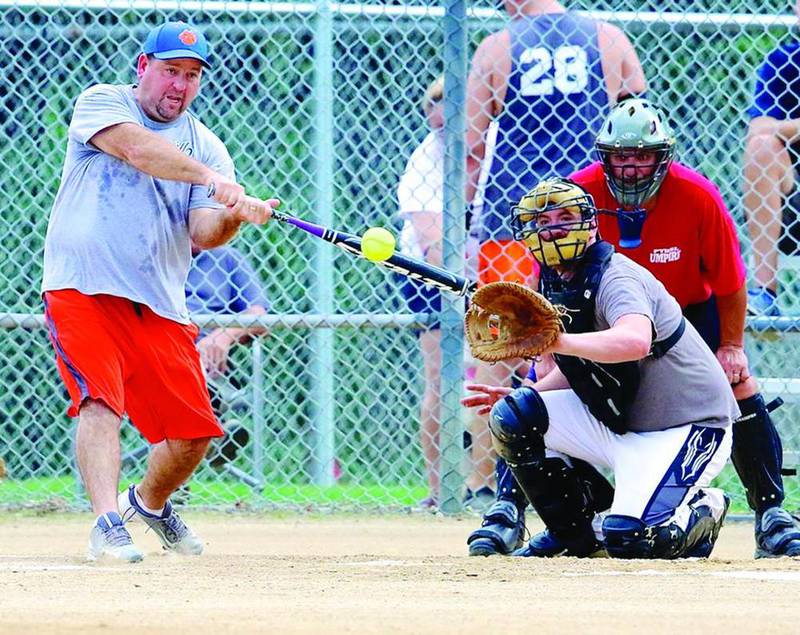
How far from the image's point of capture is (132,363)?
16.7 feet

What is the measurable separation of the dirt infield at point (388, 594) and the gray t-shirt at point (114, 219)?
3.06 ft

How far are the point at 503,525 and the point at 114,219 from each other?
1.74 m

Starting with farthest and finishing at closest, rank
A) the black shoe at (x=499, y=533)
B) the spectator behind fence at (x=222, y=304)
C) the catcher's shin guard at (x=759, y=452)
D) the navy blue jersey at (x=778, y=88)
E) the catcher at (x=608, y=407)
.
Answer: the spectator behind fence at (x=222, y=304) < the navy blue jersey at (x=778, y=88) < the catcher's shin guard at (x=759, y=452) < the black shoe at (x=499, y=533) < the catcher at (x=608, y=407)

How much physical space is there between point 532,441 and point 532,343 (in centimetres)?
84

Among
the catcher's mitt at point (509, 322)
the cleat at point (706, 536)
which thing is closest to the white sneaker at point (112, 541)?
the catcher's mitt at point (509, 322)

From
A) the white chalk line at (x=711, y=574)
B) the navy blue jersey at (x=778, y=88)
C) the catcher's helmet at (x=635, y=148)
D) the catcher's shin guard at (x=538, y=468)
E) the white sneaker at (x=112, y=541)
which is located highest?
the navy blue jersey at (x=778, y=88)

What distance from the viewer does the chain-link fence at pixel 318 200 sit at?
691cm

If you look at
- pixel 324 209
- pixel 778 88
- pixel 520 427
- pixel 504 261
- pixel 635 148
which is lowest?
pixel 520 427

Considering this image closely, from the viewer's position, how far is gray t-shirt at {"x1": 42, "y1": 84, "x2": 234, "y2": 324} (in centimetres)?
497

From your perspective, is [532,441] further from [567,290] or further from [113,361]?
[113,361]

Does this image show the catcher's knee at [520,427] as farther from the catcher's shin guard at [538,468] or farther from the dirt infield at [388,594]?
the dirt infield at [388,594]

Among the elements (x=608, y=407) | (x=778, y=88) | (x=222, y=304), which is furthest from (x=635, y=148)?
(x=222, y=304)

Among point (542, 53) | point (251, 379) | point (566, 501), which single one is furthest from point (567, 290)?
point (251, 379)

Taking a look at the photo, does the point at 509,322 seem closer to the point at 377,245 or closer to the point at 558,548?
the point at 377,245
